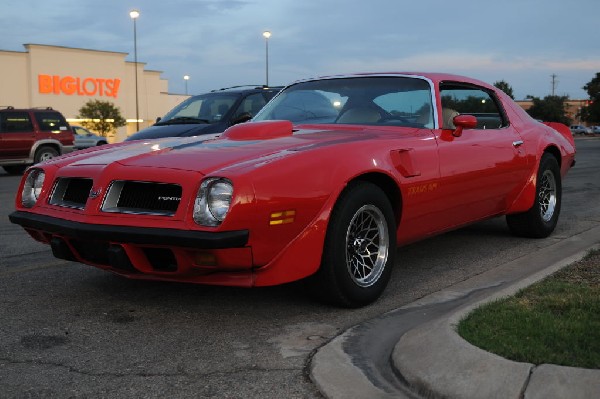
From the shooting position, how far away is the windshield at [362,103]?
Result: 16.0ft

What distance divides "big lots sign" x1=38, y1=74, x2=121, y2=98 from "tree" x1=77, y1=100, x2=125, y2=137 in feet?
5.07

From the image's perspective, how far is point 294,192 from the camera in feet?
11.5

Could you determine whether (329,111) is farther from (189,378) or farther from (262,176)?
(189,378)

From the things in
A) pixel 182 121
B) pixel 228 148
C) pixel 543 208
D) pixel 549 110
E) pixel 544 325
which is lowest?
pixel 544 325

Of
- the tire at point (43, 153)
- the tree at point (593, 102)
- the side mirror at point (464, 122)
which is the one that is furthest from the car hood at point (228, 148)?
the tree at point (593, 102)

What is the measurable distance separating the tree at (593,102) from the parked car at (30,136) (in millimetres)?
60638

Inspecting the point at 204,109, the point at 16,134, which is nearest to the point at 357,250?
the point at 204,109

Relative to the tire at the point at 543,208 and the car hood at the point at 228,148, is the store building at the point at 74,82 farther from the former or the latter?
the car hood at the point at 228,148

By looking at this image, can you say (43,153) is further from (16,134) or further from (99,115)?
(99,115)

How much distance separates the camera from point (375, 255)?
4133 mm

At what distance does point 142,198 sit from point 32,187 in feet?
3.53

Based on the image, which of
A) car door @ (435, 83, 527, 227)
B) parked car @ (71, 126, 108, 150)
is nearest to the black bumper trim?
car door @ (435, 83, 527, 227)

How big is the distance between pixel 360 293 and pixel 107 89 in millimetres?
54266

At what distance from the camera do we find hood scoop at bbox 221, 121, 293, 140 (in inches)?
172
